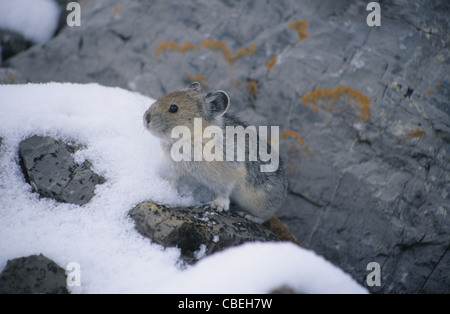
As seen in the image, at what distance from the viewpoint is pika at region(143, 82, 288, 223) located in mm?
4160

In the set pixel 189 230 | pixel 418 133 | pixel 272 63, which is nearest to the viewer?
pixel 189 230

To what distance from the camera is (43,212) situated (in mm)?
3504

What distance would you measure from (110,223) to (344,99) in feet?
13.5

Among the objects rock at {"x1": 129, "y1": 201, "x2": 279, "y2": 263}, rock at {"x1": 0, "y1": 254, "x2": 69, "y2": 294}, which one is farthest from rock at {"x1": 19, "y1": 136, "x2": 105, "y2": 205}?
rock at {"x1": 0, "y1": 254, "x2": 69, "y2": 294}

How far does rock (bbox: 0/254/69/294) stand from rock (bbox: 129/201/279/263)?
86cm

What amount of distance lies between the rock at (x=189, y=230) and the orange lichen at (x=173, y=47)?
3.64m

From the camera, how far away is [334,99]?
18.6ft

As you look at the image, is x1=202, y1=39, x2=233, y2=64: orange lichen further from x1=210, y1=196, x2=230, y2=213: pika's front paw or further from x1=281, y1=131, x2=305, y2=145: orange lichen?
x1=210, y1=196, x2=230, y2=213: pika's front paw

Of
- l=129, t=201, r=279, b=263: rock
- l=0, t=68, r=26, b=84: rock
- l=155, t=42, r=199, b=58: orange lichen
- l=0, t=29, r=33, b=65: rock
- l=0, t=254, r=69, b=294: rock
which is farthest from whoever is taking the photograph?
l=0, t=29, r=33, b=65: rock

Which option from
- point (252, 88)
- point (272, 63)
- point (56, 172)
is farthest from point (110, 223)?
point (272, 63)

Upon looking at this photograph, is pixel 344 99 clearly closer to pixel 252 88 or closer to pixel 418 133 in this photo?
pixel 418 133
